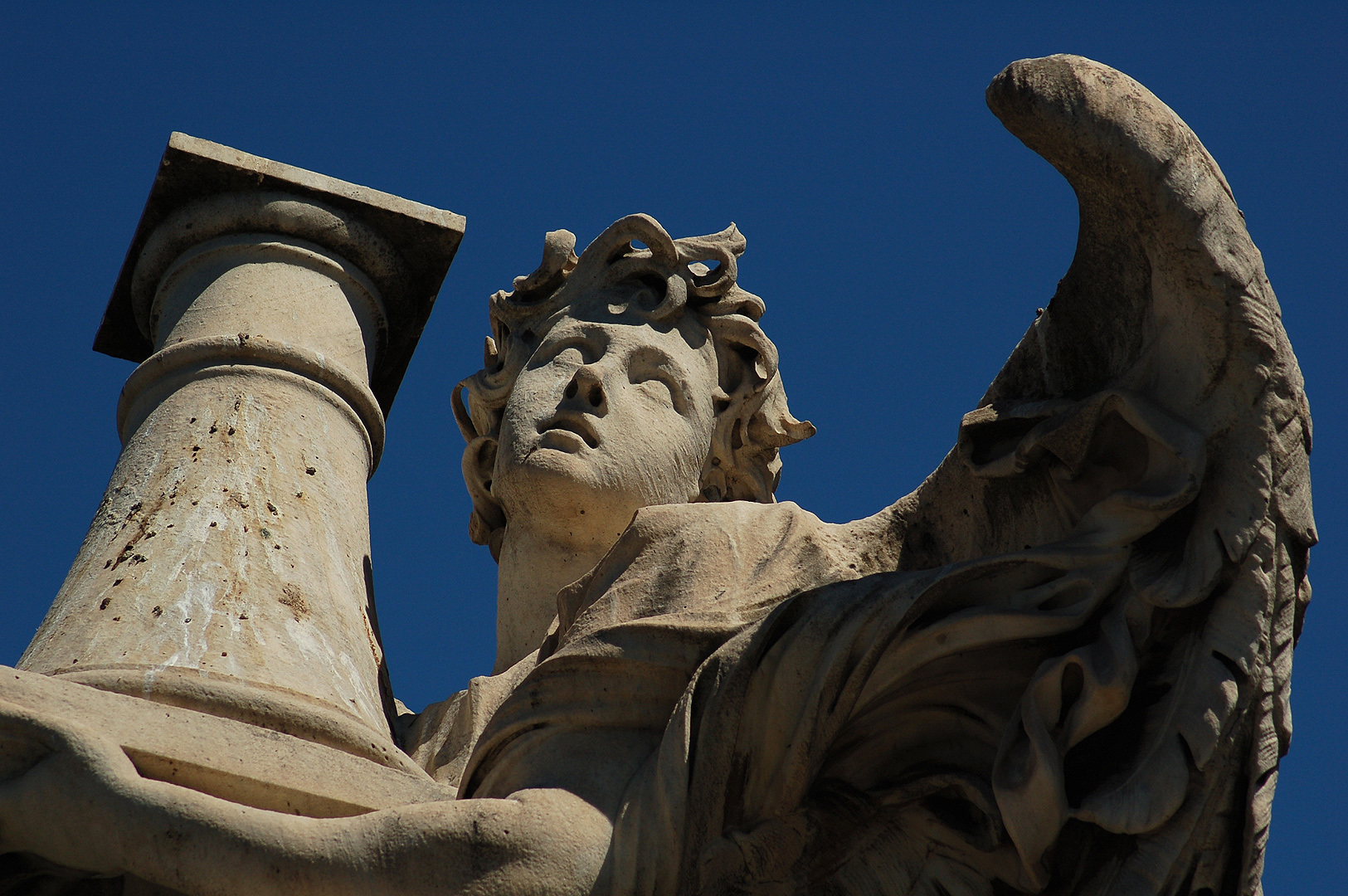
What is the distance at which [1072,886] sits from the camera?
4094 millimetres

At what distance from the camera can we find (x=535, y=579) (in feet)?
20.0

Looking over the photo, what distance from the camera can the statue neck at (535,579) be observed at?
6043 mm

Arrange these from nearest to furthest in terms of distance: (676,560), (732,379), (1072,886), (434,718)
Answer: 1. (1072,886)
2. (676,560)
3. (434,718)
4. (732,379)

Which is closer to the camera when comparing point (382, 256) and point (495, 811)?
point (495, 811)

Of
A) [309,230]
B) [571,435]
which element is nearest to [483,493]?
[571,435]

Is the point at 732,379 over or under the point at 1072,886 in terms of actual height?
over

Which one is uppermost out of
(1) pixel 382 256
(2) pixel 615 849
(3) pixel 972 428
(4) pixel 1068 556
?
(1) pixel 382 256

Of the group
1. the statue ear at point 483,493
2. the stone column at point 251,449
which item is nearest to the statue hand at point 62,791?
the stone column at point 251,449

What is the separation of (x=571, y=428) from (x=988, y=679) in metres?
2.14

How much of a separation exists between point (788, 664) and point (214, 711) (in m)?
1.54

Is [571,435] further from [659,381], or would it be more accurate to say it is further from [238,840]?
[238,840]

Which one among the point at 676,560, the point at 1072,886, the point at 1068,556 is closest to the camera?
the point at 1072,886

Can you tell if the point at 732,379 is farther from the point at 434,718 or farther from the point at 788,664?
the point at 788,664

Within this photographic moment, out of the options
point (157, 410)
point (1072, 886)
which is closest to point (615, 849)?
point (1072, 886)
